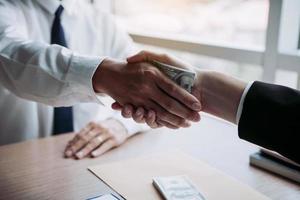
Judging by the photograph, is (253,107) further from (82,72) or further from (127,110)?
(82,72)

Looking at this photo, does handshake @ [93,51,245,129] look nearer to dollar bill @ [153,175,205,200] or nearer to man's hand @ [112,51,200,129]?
man's hand @ [112,51,200,129]

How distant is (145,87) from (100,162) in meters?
0.24

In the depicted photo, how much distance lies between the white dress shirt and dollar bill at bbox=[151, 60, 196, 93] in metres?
0.16

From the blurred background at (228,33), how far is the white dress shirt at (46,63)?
0.35 meters

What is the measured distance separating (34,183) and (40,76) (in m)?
0.26

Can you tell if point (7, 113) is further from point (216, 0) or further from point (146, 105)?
point (216, 0)

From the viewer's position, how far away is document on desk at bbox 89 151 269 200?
842mm

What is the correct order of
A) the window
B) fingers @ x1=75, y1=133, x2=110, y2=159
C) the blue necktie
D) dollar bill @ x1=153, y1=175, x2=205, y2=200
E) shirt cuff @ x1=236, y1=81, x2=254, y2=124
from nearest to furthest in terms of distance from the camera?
1. dollar bill @ x1=153, y1=175, x2=205, y2=200
2. shirt cuff @ x1=236, y1=81, x2=254, y2=124
3. fingers @ x1=75, y1=133, x2=110, y2=159
4. the blue necktie
5. the window

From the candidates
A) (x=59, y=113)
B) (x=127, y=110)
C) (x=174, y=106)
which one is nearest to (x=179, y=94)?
(x=174, y=106)

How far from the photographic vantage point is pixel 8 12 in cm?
123

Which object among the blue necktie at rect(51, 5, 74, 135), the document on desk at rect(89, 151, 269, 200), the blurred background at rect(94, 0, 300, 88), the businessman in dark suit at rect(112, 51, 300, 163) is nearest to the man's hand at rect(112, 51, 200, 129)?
the businessman in dark suit at rect(112, 51, 300, 163)

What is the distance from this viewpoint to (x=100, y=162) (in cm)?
102

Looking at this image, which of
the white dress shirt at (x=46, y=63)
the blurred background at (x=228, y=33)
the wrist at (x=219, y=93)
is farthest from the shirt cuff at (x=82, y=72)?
the blurred background at (x=228, y=33)

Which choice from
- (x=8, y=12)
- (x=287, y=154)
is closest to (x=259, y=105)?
(x=287, y=154)
